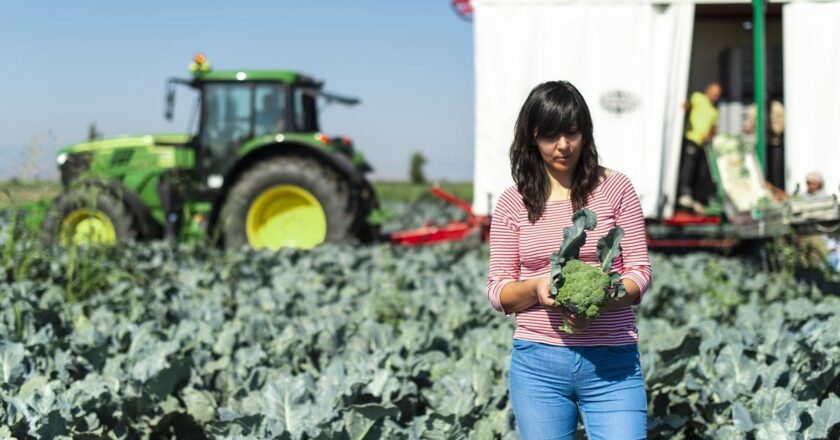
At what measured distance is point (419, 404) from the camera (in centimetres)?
387

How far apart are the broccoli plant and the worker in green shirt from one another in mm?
6746

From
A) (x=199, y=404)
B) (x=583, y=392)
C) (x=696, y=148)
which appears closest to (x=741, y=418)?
(x=583, y=392)

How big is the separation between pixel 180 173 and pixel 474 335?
638 centimetres

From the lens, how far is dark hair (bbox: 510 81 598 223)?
7.64ft

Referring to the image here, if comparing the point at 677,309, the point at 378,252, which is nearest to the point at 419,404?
the point at 677,309

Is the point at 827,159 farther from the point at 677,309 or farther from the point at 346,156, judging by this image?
the point at 346,156

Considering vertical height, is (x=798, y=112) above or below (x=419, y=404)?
above

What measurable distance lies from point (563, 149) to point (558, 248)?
279mm

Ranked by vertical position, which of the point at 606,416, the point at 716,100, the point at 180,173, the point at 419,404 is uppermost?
the point at 716,100

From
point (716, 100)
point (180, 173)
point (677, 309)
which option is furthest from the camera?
point (180, 173)

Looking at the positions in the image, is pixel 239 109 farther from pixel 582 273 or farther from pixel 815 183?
pixel 582 273

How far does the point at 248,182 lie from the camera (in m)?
9.45

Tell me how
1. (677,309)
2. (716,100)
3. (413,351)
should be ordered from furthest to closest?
(716,100), (677,309), (413,351)

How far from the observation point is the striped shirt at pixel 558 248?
2.38m
